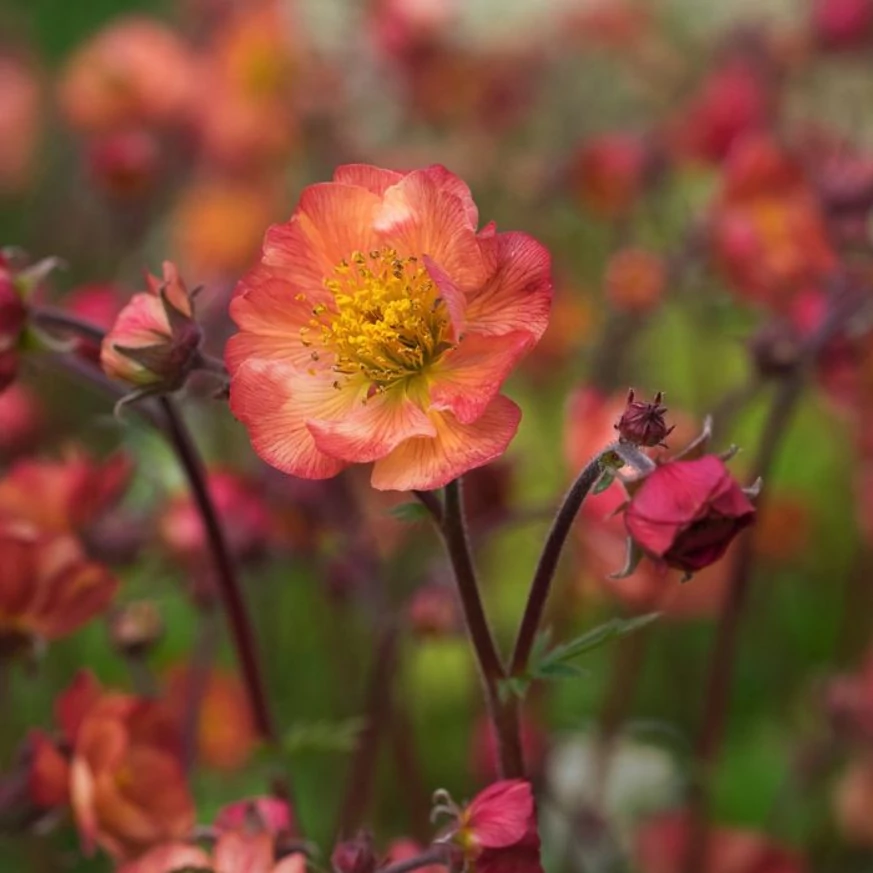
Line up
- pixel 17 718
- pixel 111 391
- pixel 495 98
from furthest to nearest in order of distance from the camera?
pixel 495 98, pixel 17 718, pixel 111 391

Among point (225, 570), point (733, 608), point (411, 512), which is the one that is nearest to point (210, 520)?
point (225, 570)

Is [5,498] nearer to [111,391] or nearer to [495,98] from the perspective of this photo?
[111,391]

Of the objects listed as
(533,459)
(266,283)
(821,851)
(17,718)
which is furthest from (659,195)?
(266,283)

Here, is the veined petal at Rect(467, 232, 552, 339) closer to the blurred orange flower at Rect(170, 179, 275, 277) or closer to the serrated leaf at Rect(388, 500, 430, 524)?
the serrated leaf at Rect(388, 500, 430, 524)

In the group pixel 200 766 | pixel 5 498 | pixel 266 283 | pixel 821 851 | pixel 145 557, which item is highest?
pixel 266 283

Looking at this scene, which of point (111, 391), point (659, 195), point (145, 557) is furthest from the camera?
point (659, 195)

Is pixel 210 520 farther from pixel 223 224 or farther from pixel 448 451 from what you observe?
pixel 223 224

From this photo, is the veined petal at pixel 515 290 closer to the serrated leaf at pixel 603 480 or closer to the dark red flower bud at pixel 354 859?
the serrated leaf at pixel 603 480

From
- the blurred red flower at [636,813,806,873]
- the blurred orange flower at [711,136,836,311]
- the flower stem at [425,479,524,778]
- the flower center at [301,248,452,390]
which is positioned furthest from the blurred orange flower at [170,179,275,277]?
the flower stem at [425,479,524,778]
